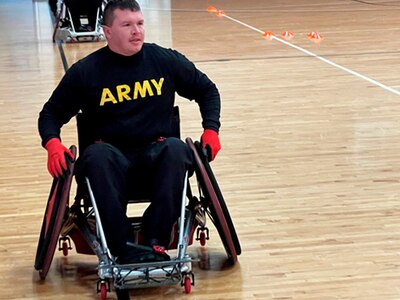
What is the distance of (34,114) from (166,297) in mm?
3661

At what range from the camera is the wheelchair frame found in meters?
3.21

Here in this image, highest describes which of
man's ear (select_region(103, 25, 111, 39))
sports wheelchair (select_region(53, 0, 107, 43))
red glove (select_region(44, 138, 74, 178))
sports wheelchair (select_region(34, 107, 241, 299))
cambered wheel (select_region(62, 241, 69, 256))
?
man's ear (select_region(103, 25, 111, 39))

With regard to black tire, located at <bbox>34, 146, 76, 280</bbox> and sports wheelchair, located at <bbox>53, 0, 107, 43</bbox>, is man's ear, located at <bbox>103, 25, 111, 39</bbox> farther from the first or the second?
sports wheelchair, located at <bbox>53, 0, 107, 43</bbox>

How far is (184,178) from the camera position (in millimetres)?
3359

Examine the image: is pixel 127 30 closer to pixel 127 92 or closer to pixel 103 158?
pixel 127 92

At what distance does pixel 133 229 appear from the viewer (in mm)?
3414

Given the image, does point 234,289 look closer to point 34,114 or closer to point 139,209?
point 139,209

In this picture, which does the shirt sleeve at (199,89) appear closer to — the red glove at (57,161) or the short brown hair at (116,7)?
the short brown hair at (116,7)

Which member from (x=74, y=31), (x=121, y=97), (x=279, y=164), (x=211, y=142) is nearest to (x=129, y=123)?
(x=121, y=97)

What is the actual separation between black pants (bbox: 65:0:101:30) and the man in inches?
285

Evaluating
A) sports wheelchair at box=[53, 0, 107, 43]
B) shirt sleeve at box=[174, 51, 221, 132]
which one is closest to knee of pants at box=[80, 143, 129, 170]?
shirt sleeve at box=[174, 51, 221, 132]

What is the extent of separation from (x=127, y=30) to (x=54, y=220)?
0.79m

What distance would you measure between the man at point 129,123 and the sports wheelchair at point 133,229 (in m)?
0.05

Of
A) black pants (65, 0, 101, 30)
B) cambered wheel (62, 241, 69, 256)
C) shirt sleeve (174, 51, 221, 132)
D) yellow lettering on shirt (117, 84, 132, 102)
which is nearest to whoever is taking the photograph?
yellow lettering on shirt (117, 84, 132, 102)
